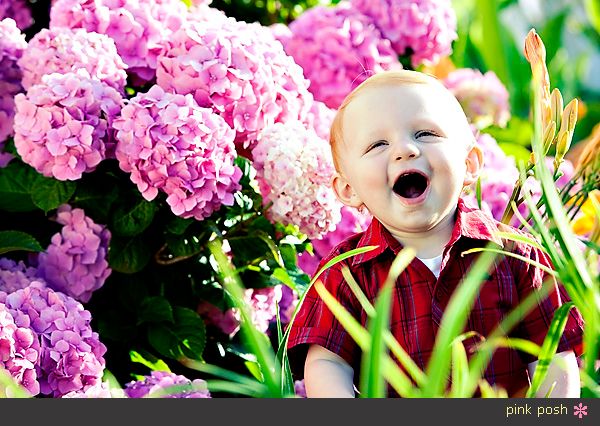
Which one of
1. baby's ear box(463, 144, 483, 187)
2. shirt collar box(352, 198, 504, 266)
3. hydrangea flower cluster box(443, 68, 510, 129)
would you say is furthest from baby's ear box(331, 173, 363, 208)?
hydrangea flower cluster box(443, 68, 510, 129)

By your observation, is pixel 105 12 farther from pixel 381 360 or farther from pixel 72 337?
pixel 381 360

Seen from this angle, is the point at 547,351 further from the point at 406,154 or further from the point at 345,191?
the point at 345,191

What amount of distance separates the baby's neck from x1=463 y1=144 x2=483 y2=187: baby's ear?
78 millimetres

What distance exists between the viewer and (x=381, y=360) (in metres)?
0.97

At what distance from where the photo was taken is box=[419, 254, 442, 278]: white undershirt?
1447 mm

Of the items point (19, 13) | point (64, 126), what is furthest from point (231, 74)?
point (19, 13)

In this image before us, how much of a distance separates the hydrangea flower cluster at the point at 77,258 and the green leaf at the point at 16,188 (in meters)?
0.09

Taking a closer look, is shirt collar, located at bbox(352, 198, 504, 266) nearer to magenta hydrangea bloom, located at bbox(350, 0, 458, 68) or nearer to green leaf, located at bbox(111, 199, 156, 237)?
green leaf, located at bbox(111, 199, 156, 237)

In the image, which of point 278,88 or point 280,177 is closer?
point 280,177

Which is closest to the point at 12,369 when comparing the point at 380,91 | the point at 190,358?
the point at 190,358

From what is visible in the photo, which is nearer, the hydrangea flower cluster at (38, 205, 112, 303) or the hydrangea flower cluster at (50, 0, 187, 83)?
the hydrangea flower cluster at (38, 205, 112, 303)

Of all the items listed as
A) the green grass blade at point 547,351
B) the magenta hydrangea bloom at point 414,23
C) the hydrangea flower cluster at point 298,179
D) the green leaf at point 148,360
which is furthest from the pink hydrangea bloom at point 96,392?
the magenta hydrangea bloom at point 414,23
